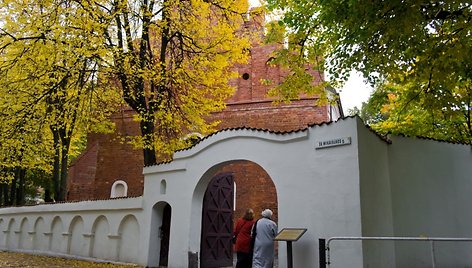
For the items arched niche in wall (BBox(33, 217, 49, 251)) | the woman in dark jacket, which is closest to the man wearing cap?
the woman in dark jacket

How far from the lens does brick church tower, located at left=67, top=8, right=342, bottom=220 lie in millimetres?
16781

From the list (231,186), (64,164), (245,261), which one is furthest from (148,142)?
(64,164)

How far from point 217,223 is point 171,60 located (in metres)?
5.79

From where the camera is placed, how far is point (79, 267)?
11.3m

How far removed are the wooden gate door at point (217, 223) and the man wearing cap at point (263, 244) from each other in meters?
3.09

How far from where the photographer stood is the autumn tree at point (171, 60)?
12570 mm

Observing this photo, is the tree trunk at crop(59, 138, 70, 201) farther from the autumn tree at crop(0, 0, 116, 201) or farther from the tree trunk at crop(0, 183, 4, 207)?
the tree trunk at crop(0, 183, 4, 207)

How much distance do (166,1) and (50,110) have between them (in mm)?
5296

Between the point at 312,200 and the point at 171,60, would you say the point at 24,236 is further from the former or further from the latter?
the point at 312,200

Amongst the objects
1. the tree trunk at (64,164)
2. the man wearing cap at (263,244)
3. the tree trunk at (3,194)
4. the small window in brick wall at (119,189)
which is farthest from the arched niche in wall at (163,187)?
the tree trunk at (3,194)

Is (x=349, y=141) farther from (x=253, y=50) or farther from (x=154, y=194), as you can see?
(x=253, y=50)

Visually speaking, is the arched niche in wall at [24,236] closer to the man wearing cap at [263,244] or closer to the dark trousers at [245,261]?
the dark trousers at [245,261]

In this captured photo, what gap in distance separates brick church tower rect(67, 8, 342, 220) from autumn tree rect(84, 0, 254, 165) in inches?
84.6

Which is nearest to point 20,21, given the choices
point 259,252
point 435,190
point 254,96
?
point 259,252
